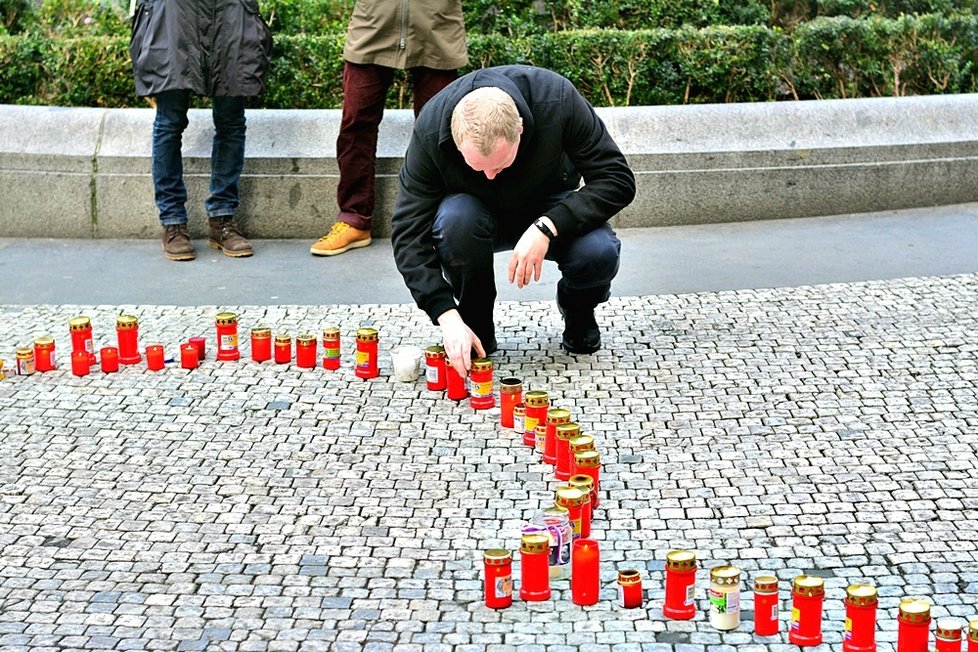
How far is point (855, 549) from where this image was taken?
14.3ft

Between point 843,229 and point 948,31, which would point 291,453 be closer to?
point 843,229

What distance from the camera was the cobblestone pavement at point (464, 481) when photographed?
13.1ft

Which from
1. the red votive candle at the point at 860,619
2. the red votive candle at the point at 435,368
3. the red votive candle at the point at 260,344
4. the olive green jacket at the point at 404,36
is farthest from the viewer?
the olive green jacket at the point at 404,36

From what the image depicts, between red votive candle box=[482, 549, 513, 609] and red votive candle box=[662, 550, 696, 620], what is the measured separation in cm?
43

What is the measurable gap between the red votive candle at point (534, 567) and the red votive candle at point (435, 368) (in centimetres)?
189

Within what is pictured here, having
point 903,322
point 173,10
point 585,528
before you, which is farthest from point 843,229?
point 585,528

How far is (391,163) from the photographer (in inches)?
323

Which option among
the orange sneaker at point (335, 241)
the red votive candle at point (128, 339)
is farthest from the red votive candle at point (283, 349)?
the orange sneaker at point (335, 241)

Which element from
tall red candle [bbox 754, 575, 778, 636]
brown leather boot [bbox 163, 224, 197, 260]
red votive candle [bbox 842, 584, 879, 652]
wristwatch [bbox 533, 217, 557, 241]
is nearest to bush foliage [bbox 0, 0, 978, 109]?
brown leather boot [bbox 163, 224, 197, 260]

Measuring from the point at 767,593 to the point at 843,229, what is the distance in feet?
16.3

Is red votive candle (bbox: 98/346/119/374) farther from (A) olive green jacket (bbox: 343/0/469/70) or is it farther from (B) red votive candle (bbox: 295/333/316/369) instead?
(A) olive green jacket (bbox: 343/0/469/70)

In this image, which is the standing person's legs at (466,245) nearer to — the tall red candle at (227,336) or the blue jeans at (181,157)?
the tall red candle at (227,336)

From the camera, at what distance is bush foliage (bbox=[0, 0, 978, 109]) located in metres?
8.86

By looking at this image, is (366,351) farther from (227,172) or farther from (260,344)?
(227,172)
